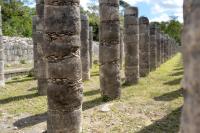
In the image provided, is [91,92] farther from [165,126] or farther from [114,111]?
[165,126]

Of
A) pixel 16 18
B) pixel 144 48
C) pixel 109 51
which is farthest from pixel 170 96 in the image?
pixel 16 18

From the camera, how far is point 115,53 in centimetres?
1124

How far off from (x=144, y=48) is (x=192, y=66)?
1746cm

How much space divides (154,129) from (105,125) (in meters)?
1.14

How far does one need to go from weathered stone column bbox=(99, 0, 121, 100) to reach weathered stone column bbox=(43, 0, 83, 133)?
4.01 meters

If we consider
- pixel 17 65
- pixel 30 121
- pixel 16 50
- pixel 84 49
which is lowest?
pixel 30 121

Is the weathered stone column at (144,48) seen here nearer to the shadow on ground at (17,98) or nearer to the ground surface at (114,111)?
the ground surface at (114,111)

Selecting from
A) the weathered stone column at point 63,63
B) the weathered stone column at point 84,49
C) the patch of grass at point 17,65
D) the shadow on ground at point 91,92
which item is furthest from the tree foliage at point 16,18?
the weathered stone column at point 63,63

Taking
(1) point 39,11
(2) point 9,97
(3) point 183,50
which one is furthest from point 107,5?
(3) point 183,50

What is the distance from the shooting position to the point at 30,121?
9.03m

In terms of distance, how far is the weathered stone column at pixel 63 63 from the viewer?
696 cm

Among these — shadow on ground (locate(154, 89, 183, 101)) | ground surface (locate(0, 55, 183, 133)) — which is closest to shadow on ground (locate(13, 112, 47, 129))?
ground surface (locate(0, 55, 183, 133))

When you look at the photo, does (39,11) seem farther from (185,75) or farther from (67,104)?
(185,75)

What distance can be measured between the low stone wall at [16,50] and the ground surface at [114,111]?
6.57 meters
